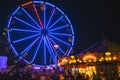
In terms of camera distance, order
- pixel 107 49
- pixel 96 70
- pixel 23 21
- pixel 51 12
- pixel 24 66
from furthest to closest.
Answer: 1. pixel 51 12
2. pixel 23 21
3. pixel 24 66
4. pixel 96 70
5. pixel 107 49

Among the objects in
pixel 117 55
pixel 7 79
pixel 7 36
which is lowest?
pixel 7 79

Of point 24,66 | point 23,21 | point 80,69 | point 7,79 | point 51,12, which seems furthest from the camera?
point 51,12

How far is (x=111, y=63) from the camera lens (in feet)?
74.2

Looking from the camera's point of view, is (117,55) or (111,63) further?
(111,63)

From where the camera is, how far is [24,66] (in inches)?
1215

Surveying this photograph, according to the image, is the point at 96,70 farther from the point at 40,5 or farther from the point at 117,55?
the point at 40,5

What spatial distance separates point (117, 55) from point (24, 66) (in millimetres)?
11766

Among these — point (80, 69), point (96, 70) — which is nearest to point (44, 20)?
point (80, 69)

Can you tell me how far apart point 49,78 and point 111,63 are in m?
4.13

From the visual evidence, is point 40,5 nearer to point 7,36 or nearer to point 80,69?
point 7,36

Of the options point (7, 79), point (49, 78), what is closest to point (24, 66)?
point (49, 78)

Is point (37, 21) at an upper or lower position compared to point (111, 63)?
upper

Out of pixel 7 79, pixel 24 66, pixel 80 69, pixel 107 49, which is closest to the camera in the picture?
pixel 7 79

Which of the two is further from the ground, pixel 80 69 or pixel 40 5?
pixel 40 5
